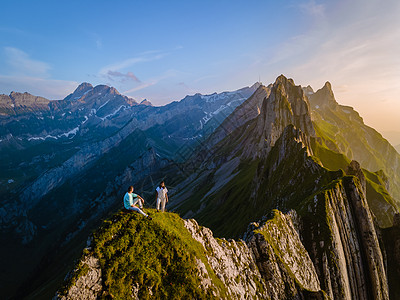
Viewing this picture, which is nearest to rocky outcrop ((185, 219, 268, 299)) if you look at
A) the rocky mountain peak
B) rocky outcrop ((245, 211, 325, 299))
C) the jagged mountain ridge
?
rocky outcrop ((245, 211, 325, 299))

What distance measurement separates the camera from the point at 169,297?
56.8ft

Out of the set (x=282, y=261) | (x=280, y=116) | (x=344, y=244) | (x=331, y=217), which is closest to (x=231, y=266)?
(x=282, y=261)

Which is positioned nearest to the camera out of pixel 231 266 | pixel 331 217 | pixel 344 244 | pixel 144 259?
pixel 144 259

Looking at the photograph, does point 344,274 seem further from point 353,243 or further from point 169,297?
point 169,297

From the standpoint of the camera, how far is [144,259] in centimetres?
1773

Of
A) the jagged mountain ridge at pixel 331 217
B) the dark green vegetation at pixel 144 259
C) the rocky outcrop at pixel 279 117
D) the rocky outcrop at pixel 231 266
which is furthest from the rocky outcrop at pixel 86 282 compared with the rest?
the rocky outcrop at pixel 279 117

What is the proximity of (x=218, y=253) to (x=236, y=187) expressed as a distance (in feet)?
293

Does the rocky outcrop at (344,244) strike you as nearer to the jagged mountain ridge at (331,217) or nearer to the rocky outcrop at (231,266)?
the jagged mountain ridge at (331,217)

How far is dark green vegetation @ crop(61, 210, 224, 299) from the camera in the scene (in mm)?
16359

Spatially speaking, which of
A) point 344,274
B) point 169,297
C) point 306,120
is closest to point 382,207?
point 306,120

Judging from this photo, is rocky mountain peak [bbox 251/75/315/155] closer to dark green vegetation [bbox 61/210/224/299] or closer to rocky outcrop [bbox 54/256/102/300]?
dark green vegetation [bbox 61/210/224/299]

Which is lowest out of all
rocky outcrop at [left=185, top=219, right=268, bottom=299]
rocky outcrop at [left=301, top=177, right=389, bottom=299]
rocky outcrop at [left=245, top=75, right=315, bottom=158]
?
rocky outcrop at [left=301, top=177, right=389, bottom=299]

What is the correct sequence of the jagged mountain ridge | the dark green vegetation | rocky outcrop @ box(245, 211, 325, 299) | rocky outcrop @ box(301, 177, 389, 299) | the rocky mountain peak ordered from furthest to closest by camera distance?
the rocky mountain peak, the jagged mountain ridge, rocky outcrop @ box(301, 177, 389, 299), rocky outcrop @ box(245, 211, 325, 299), the dark green vegetation

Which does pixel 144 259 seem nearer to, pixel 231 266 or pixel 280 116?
pixel 231 266
